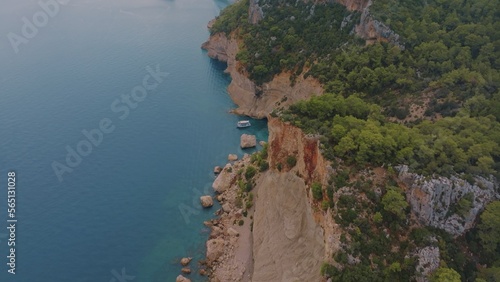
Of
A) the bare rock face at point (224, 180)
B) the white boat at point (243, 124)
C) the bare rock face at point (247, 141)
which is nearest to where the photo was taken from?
the bare rock face at point (224, 180)

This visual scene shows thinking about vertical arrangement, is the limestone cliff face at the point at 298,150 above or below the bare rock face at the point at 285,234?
above

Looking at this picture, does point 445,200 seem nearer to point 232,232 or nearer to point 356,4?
point 232,232

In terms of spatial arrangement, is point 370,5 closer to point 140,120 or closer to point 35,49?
point 140,120

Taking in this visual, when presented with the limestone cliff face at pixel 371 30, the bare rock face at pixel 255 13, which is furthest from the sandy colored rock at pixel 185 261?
the bare rock face at pixel 255 13

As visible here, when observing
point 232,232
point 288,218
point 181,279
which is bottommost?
point 181,279

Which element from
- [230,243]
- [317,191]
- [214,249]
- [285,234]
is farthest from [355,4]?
[214,249]

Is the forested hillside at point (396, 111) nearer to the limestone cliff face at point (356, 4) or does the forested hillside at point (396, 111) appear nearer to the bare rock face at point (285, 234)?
the limestone cliff face at point (356, 4)

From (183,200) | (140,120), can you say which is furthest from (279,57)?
(183,200)
